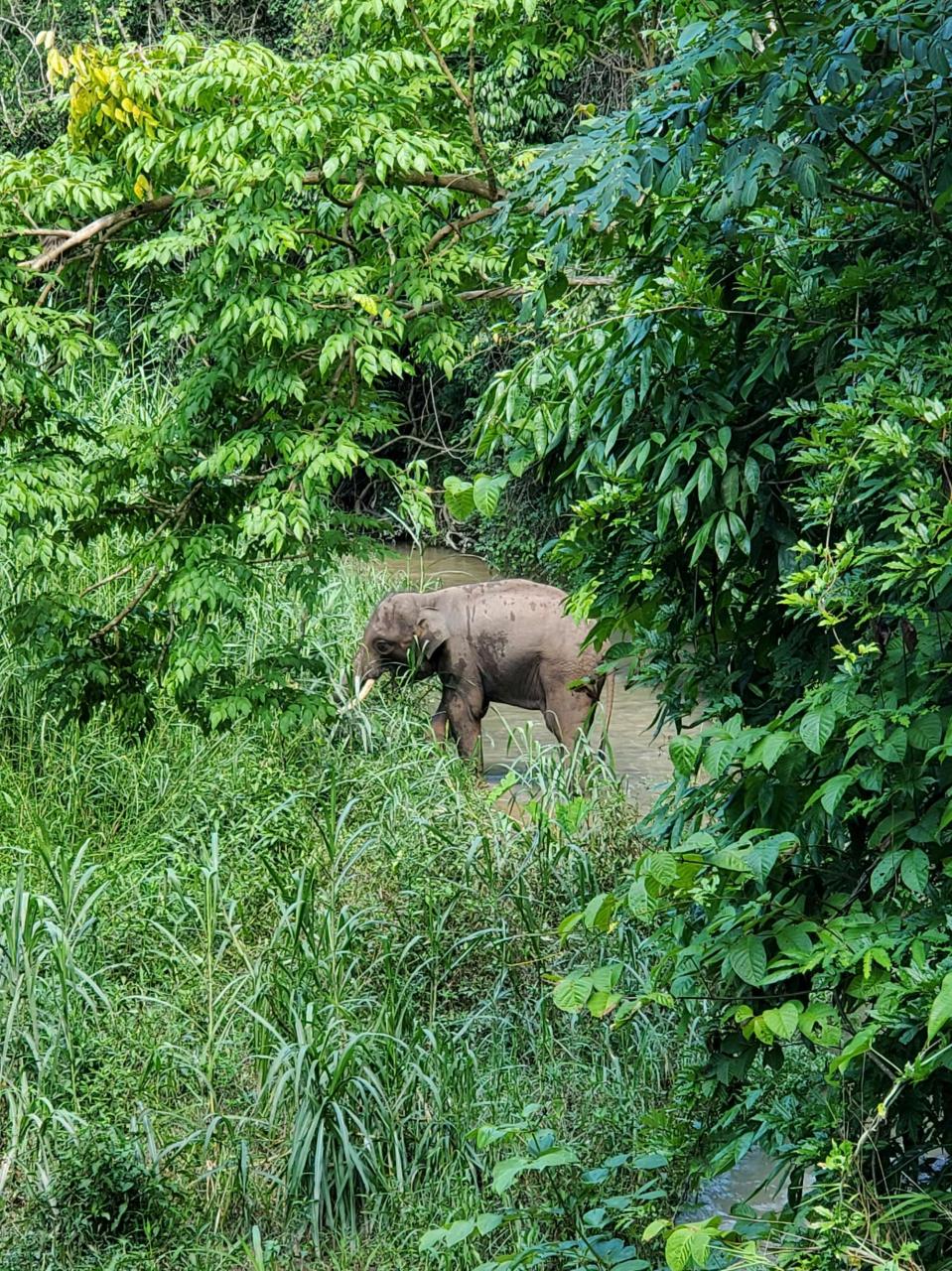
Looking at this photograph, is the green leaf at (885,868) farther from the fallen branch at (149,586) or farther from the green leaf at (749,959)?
the fallen branch at (149,586)

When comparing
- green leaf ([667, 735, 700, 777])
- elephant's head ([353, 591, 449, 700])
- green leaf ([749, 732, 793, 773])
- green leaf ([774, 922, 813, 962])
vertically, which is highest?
green leaf ([749, 732, 793, 773])

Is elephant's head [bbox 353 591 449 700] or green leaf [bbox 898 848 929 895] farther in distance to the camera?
elephant's head [bbox 353 591 449 700]

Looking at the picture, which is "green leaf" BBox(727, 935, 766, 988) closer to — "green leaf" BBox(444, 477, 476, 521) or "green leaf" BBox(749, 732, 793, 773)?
"green leaf" BBox(749, 732, 793, 773)

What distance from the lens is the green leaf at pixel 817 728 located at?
2.38m

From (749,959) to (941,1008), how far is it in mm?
437

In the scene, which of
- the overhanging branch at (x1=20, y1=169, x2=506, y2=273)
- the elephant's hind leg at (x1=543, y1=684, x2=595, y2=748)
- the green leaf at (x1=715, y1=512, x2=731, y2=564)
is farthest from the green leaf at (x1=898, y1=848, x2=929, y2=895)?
the elephant's hind leg at (x1=543, y1=684, x2=595, y2=748)

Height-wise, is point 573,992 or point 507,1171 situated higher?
point 573,992

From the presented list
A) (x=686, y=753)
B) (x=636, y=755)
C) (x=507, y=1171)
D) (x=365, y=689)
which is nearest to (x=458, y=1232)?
Answer: (x=507, y=1171)

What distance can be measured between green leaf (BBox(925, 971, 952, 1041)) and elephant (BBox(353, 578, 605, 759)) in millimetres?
5648

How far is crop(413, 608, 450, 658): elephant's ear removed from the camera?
25.6ft

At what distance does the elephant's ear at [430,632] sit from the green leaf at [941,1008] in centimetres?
569

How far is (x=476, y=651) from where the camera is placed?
789 centimetres

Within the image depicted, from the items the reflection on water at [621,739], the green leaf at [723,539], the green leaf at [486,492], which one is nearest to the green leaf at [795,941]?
the green leaf at [723,539]

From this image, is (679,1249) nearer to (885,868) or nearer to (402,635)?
(885,868)
